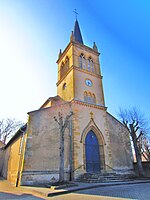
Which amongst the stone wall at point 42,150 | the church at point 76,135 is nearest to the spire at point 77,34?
the church at point 76,135

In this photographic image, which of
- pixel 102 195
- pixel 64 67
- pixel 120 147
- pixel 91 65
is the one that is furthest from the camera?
pixel 64 67

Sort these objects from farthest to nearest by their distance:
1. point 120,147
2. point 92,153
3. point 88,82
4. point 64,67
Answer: point 64,67 → point 88,82 → point 120,147 → point 92,153

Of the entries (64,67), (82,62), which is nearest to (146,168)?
(82,62)

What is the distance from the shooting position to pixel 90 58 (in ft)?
66.7

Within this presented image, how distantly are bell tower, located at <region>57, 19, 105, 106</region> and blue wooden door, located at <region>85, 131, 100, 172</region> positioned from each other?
13.5 feet

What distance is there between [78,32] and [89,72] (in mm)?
8770

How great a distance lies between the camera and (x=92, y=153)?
46.3 feet

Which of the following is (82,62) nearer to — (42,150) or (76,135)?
(76,135)

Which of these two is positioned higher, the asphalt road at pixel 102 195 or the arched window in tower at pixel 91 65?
the arched window in tower at pixel 91 65

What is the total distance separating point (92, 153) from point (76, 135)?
2.43 meters

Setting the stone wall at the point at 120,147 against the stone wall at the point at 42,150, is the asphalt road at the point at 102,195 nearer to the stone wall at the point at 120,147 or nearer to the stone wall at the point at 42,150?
the stone wall at the point at 42,150

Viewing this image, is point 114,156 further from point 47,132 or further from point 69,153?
point 47,132

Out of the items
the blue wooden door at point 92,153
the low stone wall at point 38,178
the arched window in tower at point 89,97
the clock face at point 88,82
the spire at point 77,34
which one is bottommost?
the low stone wall at point 38,178

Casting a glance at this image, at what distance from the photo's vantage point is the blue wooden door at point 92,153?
44.2ft
